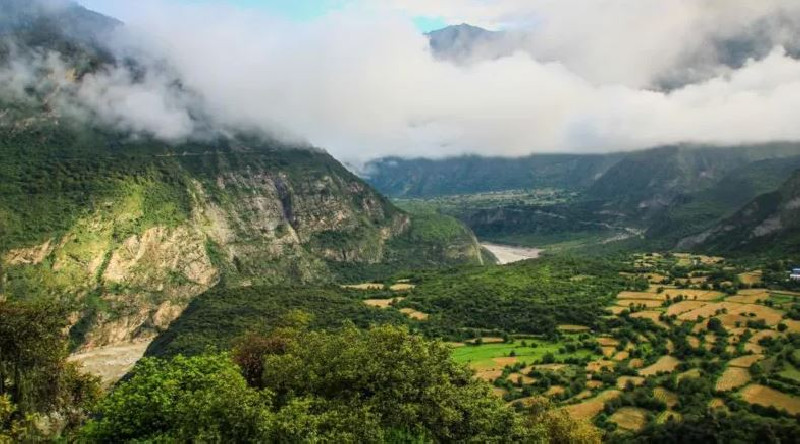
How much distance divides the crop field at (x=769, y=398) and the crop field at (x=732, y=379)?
73.9 inches

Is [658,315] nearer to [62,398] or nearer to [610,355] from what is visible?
[610,355]

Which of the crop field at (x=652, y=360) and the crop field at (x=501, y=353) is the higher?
the crop field at (x=652, y=360)

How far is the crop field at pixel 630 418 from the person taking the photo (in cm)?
8121

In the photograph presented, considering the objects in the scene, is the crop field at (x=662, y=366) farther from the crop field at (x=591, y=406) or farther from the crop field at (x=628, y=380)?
the crop field at (x=591, y=406)

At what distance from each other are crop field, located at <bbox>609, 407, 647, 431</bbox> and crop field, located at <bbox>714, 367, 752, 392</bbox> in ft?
46.8

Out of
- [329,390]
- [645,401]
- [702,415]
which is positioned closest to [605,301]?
[645,401]

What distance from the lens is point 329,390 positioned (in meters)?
47.0

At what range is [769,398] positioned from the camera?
279 feet

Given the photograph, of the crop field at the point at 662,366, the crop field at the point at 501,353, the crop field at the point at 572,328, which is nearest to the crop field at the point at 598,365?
the crop field at the point at 501,353

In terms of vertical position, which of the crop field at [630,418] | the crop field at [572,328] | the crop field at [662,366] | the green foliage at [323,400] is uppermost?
the green foliage at [323,400]

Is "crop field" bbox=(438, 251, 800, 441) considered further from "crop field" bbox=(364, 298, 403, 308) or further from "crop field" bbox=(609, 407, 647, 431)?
"crop field" bbox=(364, 298, 403, 308)

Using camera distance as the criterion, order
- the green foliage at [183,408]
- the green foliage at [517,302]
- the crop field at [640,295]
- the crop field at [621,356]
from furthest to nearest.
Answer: the crop field at [640,295] → the green foliage at [517,302] → the crop field at [621,356] → the green foliage at [183,408]

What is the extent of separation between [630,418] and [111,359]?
14257 centimetres

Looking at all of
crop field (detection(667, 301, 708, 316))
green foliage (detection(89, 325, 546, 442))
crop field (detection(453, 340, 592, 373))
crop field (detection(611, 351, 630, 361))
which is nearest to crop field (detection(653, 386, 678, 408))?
crop field (detection(611, 351, 630, 361))
